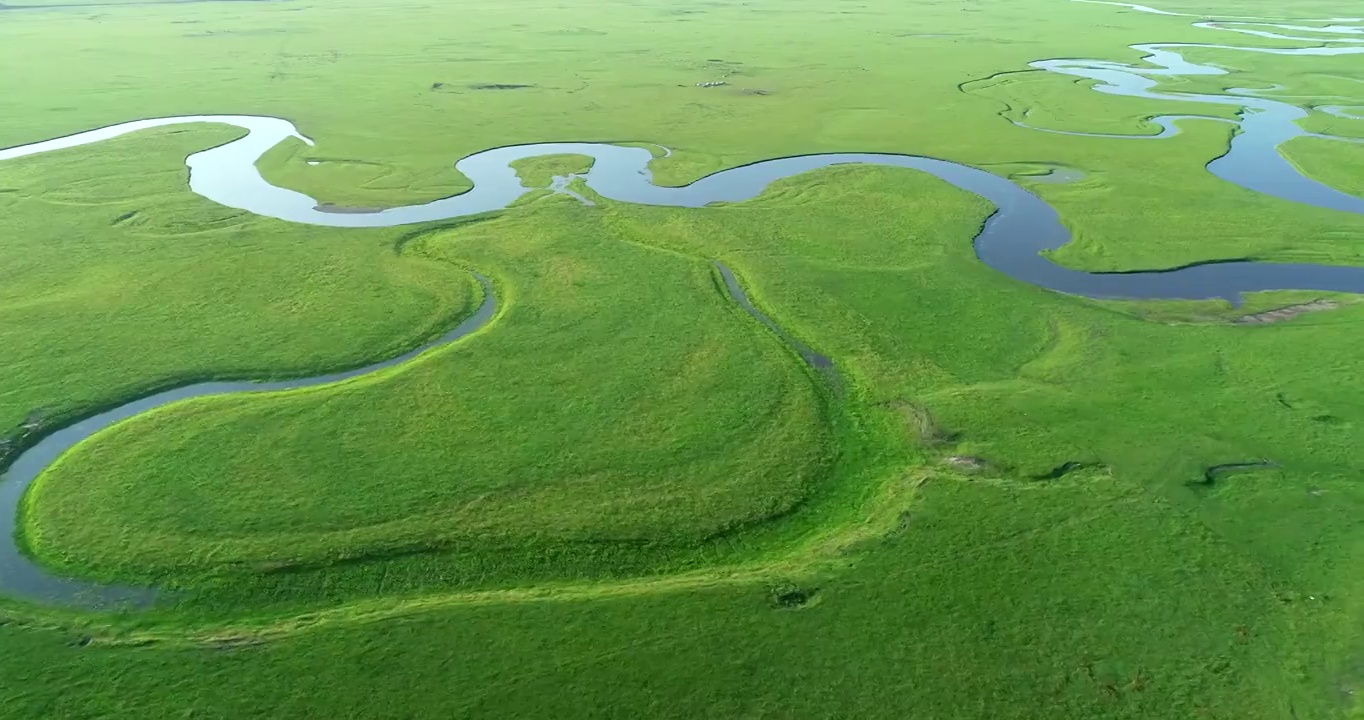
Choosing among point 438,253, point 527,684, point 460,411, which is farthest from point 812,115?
point 527,684

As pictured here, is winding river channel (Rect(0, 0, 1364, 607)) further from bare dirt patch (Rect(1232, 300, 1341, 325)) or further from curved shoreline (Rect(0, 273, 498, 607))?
bare dirt patch (Rect(1232, 300, 1341, 325))

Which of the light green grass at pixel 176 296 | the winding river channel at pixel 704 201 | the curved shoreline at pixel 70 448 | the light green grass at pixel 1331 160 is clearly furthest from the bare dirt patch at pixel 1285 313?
the light green grass at pixel 176 296

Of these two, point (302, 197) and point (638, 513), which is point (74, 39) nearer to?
point (302, 197)

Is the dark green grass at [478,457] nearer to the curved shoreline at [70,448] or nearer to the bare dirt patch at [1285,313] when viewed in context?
the curved shoreline at [70,448]

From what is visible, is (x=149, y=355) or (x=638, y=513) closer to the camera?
(x=638, y=513)

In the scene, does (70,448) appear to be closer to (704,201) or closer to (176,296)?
(176,296)

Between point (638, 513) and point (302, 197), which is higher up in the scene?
point (302, 197)
